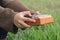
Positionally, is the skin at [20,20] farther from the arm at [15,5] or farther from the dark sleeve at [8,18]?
the arm at [15,5]

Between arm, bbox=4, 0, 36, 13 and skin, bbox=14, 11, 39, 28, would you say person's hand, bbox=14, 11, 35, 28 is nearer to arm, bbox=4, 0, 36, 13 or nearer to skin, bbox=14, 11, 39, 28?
skin, bbox=14, 11, 39, 28

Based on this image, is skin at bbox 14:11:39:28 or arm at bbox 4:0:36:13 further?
arm at bbox 4:0:36:13

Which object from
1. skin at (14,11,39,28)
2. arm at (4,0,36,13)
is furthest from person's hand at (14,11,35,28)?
arm at (4,0,36,13)

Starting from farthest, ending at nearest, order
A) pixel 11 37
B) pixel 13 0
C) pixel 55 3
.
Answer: pixel 55 3, pixel 11 37, pixel 13 0

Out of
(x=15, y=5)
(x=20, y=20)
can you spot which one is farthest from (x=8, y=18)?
(x=15, y=5)

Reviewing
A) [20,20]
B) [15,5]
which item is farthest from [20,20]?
[15,5]

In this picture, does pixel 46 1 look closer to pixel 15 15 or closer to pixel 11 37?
pixel 11 37

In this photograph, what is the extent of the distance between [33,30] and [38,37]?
0.21 meters

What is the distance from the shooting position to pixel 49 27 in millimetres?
2406

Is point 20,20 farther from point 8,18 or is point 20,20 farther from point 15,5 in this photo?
point 15,5

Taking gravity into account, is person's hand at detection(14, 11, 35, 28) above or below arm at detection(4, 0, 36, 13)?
above

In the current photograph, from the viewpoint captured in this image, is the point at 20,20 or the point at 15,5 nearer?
the point at 20,20

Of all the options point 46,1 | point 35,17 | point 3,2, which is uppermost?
point 35,17

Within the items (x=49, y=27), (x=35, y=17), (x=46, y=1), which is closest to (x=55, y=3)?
(x=46, y=1)
